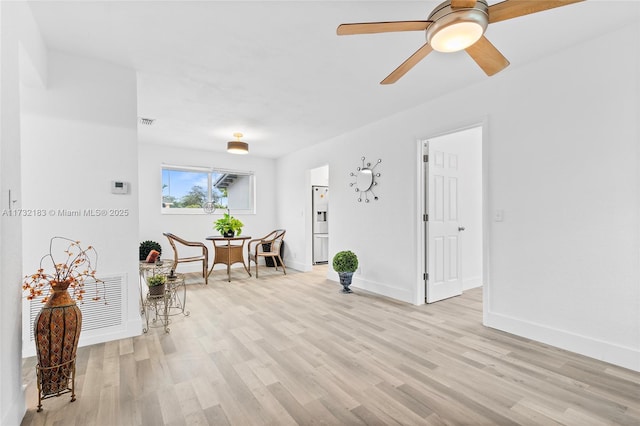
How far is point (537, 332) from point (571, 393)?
840 mm

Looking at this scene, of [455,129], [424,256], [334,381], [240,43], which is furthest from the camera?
[424,256]

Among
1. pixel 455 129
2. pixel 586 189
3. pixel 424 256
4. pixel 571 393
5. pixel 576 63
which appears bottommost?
pixel 571 393

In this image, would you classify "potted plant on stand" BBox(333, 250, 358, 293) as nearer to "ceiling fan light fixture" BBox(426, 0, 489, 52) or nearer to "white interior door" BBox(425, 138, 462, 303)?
"white interior door" BBox(425, 138, 462, 303)

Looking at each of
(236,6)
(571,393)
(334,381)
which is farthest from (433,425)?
(236,6)

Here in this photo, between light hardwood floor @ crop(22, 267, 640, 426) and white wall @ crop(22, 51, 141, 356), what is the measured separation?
0.73 m

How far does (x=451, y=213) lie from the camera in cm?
400

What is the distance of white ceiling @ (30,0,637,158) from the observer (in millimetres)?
1957

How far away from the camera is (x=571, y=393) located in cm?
185

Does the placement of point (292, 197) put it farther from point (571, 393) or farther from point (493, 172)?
point (571, 393)

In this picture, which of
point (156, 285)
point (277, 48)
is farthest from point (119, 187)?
point (277, 48)

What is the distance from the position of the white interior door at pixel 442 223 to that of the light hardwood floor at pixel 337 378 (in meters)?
0.71

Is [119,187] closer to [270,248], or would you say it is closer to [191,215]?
[191,215]

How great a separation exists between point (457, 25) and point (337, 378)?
2253 millimetres

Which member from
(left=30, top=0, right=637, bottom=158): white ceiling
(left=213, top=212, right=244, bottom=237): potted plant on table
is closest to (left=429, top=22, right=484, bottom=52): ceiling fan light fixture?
(left=30, top=0, right=637, bottom=158): white ceiling
